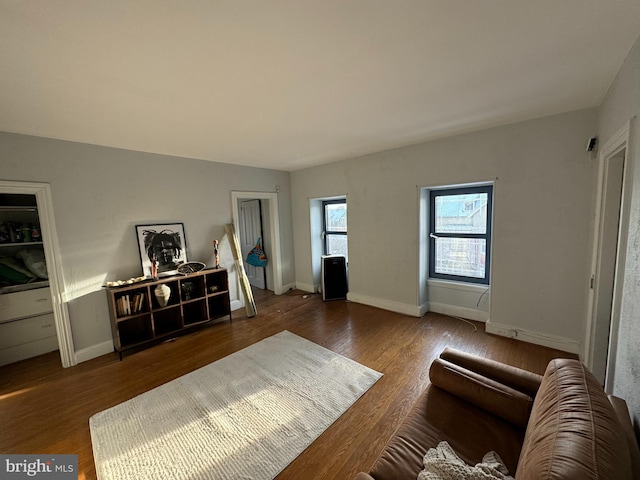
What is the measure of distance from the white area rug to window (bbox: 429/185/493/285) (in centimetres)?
212

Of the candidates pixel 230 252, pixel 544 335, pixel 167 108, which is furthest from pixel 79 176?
pixel 544 335

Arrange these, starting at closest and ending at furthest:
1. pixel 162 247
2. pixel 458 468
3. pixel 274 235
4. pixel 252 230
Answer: pixel 458 468
pixel 162 247
pixel 274 235
pixel 252 230

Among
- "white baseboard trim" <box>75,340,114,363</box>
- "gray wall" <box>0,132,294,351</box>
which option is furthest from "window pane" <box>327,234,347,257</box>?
"white baseboard trim" <box>75,340,114,363</box>

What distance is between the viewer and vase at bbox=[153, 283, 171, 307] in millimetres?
3059

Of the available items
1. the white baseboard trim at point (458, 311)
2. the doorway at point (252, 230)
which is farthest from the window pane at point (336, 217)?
the white baseboard trim at point (458, 311)

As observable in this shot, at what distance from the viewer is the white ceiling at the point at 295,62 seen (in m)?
1.12

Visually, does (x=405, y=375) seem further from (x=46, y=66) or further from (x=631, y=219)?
(x=46, y=66)

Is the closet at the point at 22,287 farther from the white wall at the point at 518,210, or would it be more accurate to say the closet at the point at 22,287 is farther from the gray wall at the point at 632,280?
the gray wall at the point at 632,280

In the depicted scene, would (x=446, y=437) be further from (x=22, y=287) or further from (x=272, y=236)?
(x=22, y=287)

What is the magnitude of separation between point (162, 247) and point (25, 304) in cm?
149

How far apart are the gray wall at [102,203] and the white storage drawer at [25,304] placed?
60cm

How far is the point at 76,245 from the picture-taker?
276cm

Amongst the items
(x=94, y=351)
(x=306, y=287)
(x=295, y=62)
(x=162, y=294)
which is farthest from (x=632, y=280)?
(x=94, y=351)

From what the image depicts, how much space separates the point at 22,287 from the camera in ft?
9.38
